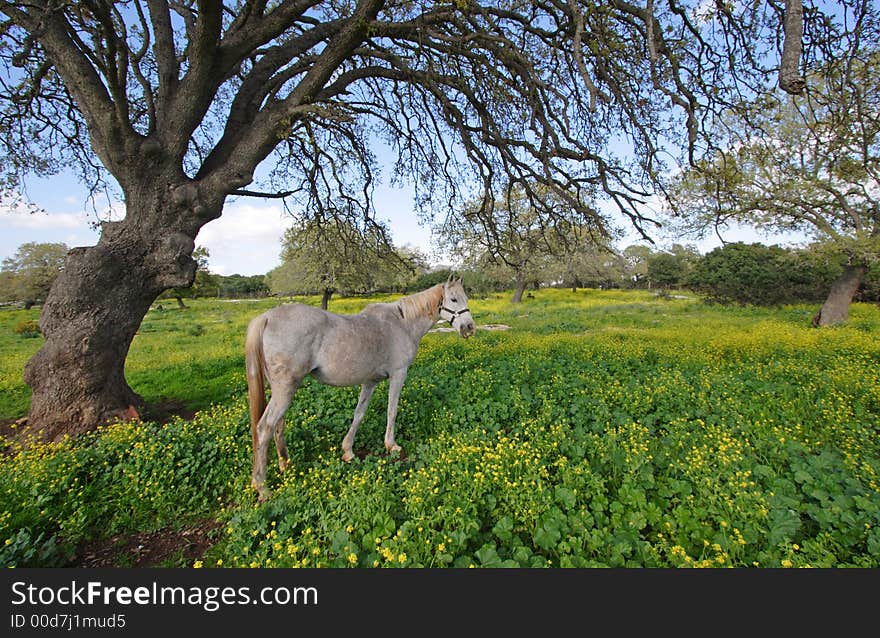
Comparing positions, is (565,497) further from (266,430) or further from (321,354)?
(266,430)

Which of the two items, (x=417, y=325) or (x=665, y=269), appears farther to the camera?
(x=665, y=269)

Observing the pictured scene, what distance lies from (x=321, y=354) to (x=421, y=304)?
166cm

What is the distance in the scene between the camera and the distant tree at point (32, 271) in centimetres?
3900

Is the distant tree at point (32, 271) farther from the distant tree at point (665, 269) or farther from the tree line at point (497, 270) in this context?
the distant tree at point (665, 269)

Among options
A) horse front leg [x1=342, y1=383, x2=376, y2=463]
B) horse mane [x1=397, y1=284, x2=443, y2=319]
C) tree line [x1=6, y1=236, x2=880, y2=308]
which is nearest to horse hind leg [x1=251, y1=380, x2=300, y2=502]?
horse front leg [x1=342, y1=383, x2=376, y2=463]

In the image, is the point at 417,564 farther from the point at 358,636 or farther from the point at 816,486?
the point at 816,486

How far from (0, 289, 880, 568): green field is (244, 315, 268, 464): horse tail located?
0.77 meters

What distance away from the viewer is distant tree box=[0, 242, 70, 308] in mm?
39000

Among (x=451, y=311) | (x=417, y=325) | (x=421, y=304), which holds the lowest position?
(x=417, y=325)

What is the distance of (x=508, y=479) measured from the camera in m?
3.43

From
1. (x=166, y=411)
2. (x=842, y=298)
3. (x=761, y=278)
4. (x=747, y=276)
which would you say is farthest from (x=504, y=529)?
(x=747, y=276)

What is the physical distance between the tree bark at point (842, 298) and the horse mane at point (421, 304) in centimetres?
2185

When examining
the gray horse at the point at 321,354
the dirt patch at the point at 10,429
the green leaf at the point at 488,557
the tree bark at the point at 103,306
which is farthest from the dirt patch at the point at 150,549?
the dirt patch at the point at 10,429

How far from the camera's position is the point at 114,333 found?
17.3 ft
